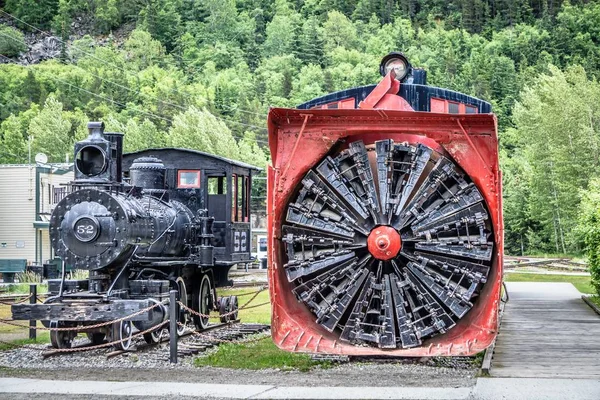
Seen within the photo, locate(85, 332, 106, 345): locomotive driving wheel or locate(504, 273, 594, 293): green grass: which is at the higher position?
locate(504, 273, 594, 293): green grass

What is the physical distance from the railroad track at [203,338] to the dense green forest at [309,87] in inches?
366

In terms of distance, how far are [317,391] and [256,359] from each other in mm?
3497

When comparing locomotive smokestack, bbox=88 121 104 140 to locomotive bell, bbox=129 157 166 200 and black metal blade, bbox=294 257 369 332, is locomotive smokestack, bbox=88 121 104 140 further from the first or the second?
black metal blade, bbox=294 257 369 332

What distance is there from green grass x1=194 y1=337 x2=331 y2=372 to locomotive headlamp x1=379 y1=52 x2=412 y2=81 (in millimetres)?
4181

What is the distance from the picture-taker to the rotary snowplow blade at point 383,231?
1116 centimetres

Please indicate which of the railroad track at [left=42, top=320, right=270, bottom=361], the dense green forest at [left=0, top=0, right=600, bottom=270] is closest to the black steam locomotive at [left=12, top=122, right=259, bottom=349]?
the railroad track at [left=42, top=320, right=270, bottom=361]

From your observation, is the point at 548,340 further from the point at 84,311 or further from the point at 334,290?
the point at 84,311

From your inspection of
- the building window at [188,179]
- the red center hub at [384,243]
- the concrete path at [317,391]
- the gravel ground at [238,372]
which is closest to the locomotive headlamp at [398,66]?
the red center hub at [384,243]

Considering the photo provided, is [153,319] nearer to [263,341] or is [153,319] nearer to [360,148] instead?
[263,341]

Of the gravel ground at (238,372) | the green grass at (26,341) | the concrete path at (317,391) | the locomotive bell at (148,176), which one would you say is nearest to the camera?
the concrete path at (317,391)

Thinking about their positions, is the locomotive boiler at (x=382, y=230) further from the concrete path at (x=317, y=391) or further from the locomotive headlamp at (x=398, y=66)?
the locomotive headlamp at (x=398, y=66)

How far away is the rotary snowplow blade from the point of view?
1116 cm

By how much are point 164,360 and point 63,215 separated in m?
2.93

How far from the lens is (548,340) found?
52.0 ft
